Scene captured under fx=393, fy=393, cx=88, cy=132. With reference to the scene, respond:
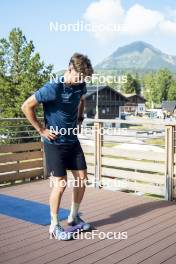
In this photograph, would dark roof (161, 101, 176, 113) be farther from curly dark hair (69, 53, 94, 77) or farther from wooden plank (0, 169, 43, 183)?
curly dark hair (69, 53, 94, 77)

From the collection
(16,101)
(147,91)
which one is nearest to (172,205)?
(16,101)

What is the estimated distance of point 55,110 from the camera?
11.7 ft

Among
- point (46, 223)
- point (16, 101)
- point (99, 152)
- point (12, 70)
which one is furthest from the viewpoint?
point (12, 70)

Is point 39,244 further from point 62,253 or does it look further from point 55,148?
point 55,148

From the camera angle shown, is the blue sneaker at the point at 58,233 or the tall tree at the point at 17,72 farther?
the tall tree at the point at 17,72

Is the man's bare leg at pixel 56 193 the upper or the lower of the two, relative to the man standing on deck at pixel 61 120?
lower

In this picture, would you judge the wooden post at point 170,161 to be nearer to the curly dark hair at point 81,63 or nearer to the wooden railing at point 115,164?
the wooden railing at point 115,164

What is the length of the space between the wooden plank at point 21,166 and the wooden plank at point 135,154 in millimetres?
1332

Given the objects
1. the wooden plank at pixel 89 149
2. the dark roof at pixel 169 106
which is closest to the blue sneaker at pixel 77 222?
the wooden plank at pixel 89 149

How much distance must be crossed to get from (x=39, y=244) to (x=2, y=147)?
2.89m

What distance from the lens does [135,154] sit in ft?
18.3

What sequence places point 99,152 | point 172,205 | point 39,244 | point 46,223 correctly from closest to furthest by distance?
point 39,244
point 46,223
point 172,205
point 99,152

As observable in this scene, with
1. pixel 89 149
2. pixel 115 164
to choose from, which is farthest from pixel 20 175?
pixel 115 164

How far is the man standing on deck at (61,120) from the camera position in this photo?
11.5ft
